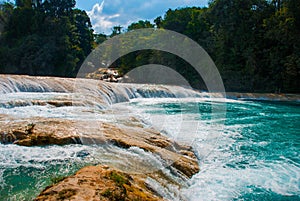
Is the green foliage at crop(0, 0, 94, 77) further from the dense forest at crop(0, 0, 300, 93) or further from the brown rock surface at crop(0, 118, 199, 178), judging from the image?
the brown rock surface at crop(0, 118, 199, 178)

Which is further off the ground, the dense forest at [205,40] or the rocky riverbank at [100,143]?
the dense forest at [205,40]

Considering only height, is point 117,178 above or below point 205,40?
below

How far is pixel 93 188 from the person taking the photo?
219 cm

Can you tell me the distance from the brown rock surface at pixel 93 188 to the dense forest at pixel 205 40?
17608 mm

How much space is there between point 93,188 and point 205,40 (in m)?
23.0

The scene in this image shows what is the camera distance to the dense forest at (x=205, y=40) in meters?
18.1

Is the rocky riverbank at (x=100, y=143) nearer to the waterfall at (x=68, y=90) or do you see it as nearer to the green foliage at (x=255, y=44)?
the waterfall at (x=68, y=90)

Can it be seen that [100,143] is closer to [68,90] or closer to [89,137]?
[89,137]

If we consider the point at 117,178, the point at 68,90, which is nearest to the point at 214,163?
the point at 117,178

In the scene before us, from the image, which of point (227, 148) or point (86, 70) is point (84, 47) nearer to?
point (86, 70)

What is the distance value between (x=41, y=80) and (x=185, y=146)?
26.0 feet

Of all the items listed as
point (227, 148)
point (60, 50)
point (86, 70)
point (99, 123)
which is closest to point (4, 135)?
point (99, 123)

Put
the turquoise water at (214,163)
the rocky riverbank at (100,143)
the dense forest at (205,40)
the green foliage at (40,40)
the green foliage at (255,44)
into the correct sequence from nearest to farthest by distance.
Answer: the rocky riverbank at (100,143) → the turquoise water at (214,163) → the green foliage at (255,44) → the dense forest at (205,40) → the green foliage at (40,40)

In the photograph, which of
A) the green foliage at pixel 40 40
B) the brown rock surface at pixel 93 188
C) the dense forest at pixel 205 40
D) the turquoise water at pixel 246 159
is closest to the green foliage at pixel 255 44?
the dense forest at pixel 205 40
